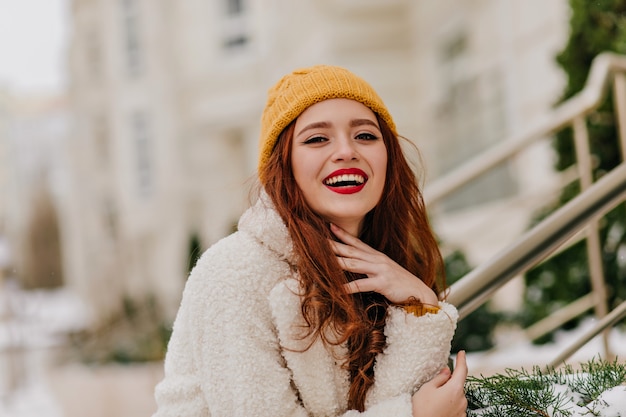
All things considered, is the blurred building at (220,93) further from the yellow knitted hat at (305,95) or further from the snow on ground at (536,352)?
the yellow knitted hat at (305,95)

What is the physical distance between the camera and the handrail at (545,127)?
8.71ft

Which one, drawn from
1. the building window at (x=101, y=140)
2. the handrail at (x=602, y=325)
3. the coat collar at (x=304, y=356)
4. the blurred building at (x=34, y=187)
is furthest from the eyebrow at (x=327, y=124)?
the blurred building at (x=34, y=187)

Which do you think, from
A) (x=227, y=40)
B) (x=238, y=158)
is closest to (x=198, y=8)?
(x=227, y=40)

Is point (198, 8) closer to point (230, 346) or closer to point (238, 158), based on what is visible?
point (238, 158)

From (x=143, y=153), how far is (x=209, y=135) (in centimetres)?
177

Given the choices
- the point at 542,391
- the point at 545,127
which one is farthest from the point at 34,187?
the point at 542,391

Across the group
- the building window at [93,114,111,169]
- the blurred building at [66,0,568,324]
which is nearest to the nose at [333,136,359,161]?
the blurred building at [66,0,568,324]

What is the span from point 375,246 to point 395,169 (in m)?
0.16

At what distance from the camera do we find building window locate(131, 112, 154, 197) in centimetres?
1483

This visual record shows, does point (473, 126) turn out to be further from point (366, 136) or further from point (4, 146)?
point (4, 146)

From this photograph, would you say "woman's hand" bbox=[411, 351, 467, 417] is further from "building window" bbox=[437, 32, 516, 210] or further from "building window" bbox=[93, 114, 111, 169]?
"building window" bbox=[93, 114, 111, 169]

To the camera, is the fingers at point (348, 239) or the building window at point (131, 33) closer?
the fingers at point (348, 239)

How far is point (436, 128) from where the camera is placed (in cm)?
786

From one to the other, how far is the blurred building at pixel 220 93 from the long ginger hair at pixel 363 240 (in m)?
4.79
